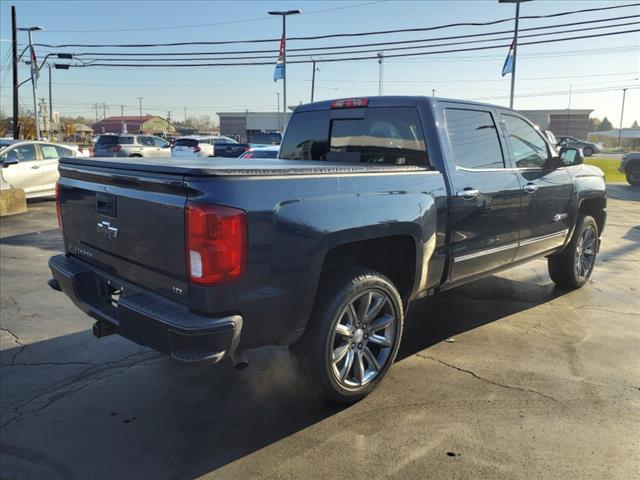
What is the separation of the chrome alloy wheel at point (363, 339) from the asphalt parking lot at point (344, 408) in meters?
0.21

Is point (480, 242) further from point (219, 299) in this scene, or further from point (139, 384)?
point (139, 384)

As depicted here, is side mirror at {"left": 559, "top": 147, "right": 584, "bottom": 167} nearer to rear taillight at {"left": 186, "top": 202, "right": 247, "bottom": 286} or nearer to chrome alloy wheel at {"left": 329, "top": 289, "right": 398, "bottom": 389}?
chrome alloy wheel at {"left": 329, "top": 289, "right": 398, "bottom": 389}

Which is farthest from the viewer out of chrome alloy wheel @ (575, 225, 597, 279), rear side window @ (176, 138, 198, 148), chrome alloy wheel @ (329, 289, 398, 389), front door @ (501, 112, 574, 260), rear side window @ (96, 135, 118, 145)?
rear side window @ (176, 138, 198, 148)

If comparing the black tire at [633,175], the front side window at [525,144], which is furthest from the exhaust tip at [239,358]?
the black tire at [633,175]

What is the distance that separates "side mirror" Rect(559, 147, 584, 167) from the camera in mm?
5254

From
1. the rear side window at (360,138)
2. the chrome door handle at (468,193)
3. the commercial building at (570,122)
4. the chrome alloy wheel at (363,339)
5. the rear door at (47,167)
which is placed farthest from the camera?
the commercial building at (570,122)

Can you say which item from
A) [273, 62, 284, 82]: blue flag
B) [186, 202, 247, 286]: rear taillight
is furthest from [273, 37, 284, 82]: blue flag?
[186, 202, 247, 286]: rear taillight

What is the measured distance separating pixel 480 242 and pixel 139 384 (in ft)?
9.17

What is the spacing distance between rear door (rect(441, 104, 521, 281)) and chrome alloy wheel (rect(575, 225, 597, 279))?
1824mm

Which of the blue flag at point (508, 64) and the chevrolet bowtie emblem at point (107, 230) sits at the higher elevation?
the blue flag at point (508, 64)

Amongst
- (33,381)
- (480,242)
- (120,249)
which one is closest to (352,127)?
(480,242)

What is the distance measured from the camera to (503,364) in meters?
4.09

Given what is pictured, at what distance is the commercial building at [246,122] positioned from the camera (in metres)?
80.3

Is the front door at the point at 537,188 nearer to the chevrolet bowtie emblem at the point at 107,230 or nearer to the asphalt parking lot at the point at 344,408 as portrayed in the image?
the asphalt parking lot at the point at 344,408
